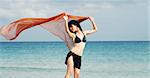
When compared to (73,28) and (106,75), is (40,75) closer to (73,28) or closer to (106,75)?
(106,75)

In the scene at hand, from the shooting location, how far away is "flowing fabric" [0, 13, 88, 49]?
6.73m

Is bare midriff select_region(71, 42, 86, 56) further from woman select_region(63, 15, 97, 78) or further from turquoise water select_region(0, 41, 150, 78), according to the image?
turquoise water select_region(0, 41, 150, 78)

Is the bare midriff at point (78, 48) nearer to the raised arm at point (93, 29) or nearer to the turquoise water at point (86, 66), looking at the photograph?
the raised arm at point (93, 29)

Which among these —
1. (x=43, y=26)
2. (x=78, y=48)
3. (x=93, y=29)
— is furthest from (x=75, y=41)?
(x=43, y=26)

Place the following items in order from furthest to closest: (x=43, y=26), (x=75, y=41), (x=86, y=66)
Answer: (x=86, y=66) < (x=43, y=26) < (x=75, y=41)

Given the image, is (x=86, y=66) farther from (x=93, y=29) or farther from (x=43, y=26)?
(x=93, y=29)

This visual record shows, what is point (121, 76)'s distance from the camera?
12.7m

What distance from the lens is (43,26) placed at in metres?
6.90

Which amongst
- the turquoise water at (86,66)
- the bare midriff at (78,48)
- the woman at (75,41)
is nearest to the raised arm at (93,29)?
the woman at (75,41)

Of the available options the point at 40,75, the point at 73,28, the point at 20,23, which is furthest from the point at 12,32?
the point at 40,75

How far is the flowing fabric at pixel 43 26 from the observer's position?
673cm

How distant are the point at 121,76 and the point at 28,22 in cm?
632

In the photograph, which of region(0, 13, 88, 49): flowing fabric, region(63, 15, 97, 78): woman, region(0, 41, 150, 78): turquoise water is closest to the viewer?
region(63, 15, 97, 78): woman

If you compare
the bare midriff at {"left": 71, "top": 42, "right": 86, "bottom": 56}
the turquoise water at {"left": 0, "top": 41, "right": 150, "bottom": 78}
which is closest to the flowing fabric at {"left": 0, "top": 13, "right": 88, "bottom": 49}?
the bare midriff at {"left": 71, "top": 42, "right": 86, "bottom": 56}
